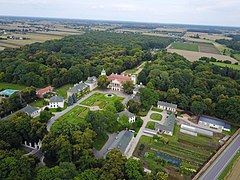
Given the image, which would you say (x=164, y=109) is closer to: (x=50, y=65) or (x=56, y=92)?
(x=56, y=92)

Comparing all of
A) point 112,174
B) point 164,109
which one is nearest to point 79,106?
point 164,109

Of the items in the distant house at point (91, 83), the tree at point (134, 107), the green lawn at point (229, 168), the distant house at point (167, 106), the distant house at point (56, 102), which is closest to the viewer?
the green lawn at point (229, 168)

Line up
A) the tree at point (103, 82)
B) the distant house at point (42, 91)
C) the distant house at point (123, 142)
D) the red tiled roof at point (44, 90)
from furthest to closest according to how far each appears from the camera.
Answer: the tree at point (103, 82) < the red tiled roof at point (44, 90) < the distant house at point (42, 91) < the distant house at point (123, 142)

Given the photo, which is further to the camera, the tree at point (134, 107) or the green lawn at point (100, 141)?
the tree at point (134, 107)

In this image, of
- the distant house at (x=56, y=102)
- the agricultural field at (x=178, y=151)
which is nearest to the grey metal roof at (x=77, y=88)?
the distant house at (x=56, y=102)

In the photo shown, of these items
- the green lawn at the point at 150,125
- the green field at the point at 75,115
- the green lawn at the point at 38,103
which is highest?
the green lawn at the point at 38,103

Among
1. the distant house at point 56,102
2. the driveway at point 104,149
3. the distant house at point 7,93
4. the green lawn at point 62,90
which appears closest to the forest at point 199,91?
the driveway at point 104,149

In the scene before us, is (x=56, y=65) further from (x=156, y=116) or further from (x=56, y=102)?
(x=156, y=116)

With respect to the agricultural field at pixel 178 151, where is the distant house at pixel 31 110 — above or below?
above

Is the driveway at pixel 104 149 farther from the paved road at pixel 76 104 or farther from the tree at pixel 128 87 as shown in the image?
the tree at pixel 128 87
